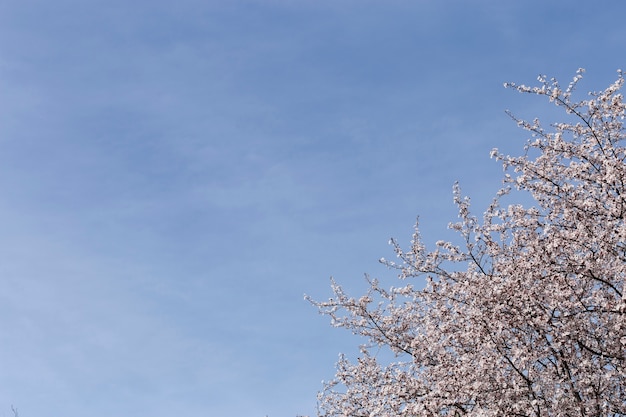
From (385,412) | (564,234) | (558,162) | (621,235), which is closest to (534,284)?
(564,234)

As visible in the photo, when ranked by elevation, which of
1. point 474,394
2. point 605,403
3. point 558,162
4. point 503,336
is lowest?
point 605,403

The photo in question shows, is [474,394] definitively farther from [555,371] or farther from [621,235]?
[621,235]

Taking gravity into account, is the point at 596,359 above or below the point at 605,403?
above

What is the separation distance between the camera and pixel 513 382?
1318cm

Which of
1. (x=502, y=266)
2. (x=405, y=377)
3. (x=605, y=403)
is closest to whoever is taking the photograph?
(x=605, y=403)

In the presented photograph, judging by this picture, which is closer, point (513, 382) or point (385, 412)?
point (513, 382)

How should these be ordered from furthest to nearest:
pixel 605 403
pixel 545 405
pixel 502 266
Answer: pixel 502 266, pixel 545 405, pixel 605 403

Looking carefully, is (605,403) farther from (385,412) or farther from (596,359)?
(385,412)

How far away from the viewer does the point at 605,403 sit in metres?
12.0

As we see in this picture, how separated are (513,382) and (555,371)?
0.75 meters

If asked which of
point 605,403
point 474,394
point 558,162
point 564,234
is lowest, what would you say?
point 605,403

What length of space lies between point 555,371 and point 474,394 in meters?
1.46

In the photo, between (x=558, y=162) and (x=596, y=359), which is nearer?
(x=596, y=359)

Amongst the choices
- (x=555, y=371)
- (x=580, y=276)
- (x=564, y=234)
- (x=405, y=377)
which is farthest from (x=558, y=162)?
(x=405, y=377)
